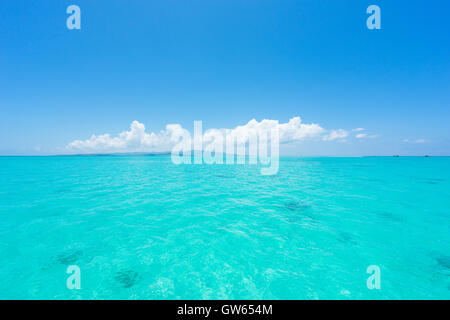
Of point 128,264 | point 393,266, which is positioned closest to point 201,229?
point 128,264

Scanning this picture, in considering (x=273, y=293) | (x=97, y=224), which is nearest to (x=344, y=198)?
(x=273, y=293)

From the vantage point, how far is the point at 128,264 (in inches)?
321

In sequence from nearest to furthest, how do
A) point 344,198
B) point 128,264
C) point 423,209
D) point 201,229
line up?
point 128,264 < point 201,229 < point 423,209 < point 344,198

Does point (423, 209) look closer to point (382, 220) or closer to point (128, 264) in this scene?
point (382, 220)

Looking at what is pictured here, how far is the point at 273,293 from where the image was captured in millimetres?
6613

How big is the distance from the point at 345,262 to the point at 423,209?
1648cm

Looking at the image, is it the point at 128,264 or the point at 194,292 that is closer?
the point at 194,292

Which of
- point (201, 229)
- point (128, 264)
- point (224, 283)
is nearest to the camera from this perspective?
point (224, 283)
